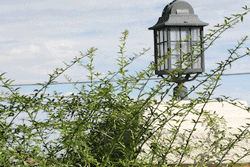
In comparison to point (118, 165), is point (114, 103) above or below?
above

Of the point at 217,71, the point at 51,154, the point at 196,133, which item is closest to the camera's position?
the point at 51,154

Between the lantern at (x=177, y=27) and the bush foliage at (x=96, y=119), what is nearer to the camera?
the bush foliage at (x=96, y=119)

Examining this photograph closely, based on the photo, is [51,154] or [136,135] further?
[136,135]

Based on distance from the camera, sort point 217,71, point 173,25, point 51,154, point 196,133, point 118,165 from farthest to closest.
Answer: point 173,25, point 196,133, point 118,165, point 217,71, point 51,154

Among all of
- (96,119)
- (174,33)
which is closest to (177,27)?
(174,33)

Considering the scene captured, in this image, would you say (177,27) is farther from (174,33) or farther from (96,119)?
(96,119)

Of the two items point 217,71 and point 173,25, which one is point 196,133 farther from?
point 173,25

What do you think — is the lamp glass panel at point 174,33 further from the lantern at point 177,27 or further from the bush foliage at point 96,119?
the bush foliage at point 96,119

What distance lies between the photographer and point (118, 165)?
1.77 m

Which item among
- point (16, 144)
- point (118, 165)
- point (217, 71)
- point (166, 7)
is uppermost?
point (166, 7)

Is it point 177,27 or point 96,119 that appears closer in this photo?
point 96,119

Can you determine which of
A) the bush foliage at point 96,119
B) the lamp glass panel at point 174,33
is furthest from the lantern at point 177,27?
the bush foliage at point 96,119

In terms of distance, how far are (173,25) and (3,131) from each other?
21.0 ft

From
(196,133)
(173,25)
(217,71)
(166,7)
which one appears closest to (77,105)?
(217,71)
